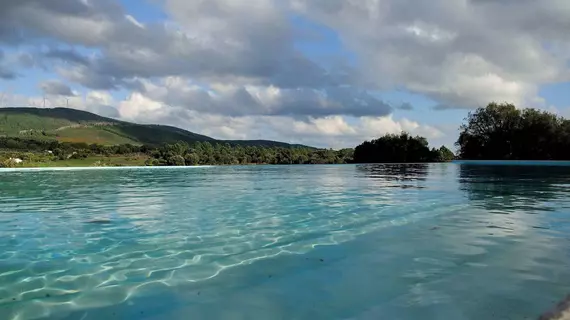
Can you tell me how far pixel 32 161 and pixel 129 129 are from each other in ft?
345

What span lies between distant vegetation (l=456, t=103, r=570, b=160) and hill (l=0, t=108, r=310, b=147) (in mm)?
118538

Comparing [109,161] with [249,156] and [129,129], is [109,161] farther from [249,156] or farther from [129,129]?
[129,129]

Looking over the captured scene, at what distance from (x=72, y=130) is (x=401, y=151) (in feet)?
421

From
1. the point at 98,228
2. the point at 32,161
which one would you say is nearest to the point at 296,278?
the point at 98,228

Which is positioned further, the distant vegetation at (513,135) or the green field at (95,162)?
the green field at (95,162)

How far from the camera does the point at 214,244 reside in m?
7.05

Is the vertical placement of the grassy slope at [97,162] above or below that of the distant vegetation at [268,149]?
below

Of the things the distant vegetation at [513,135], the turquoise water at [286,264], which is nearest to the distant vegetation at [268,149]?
the distant vegetation at [513,135]

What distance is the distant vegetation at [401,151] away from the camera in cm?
7225

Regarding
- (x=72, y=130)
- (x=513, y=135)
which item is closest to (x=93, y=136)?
(x=72, y=130)

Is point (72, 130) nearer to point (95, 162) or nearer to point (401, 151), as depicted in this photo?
point (95, 162)

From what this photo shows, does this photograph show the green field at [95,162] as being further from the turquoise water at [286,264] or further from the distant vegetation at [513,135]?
the turquoise water at [286,264]

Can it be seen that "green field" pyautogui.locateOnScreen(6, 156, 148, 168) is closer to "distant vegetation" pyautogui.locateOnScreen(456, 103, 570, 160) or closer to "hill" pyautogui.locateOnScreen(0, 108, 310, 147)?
"hill" pyautogui.locateOnScreen(0, 108, 310, 147)

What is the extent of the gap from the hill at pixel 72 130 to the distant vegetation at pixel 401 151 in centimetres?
9849
